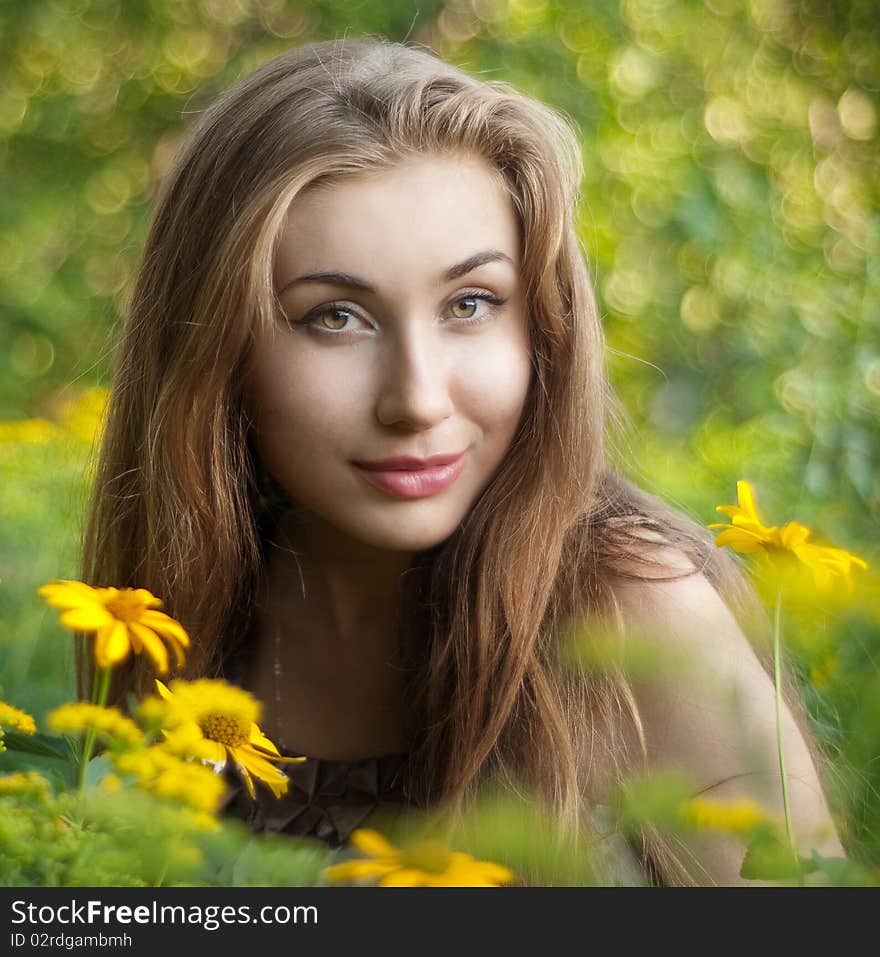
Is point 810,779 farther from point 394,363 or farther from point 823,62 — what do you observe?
point 823,62

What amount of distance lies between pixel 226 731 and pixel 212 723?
0.01 metres

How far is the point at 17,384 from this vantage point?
15.2 feet

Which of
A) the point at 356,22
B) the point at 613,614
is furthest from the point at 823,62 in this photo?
the point at 613,614

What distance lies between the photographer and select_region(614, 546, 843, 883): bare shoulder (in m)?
1.33

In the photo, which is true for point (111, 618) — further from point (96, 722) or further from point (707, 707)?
point (707, 707)

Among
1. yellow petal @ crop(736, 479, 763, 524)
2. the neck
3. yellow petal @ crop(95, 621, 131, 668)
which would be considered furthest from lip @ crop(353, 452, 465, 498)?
yellow petal @ crop(95, 621, 131, 668)

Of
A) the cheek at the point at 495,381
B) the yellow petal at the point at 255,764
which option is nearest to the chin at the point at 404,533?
the cheek at the point at 495,381

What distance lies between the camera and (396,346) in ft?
4.34

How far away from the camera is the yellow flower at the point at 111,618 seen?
87 centimetres

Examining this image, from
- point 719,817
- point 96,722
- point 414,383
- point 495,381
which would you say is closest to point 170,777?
point 96,722

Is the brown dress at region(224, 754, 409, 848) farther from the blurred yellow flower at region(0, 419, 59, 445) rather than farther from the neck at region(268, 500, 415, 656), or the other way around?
the blurred yellow flower at region(0, 419, 59, 445)

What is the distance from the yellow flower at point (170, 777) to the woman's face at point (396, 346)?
0.57 meters

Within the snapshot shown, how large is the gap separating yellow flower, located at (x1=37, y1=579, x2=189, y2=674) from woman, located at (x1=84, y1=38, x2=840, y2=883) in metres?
0.43

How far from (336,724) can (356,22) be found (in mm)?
3021
